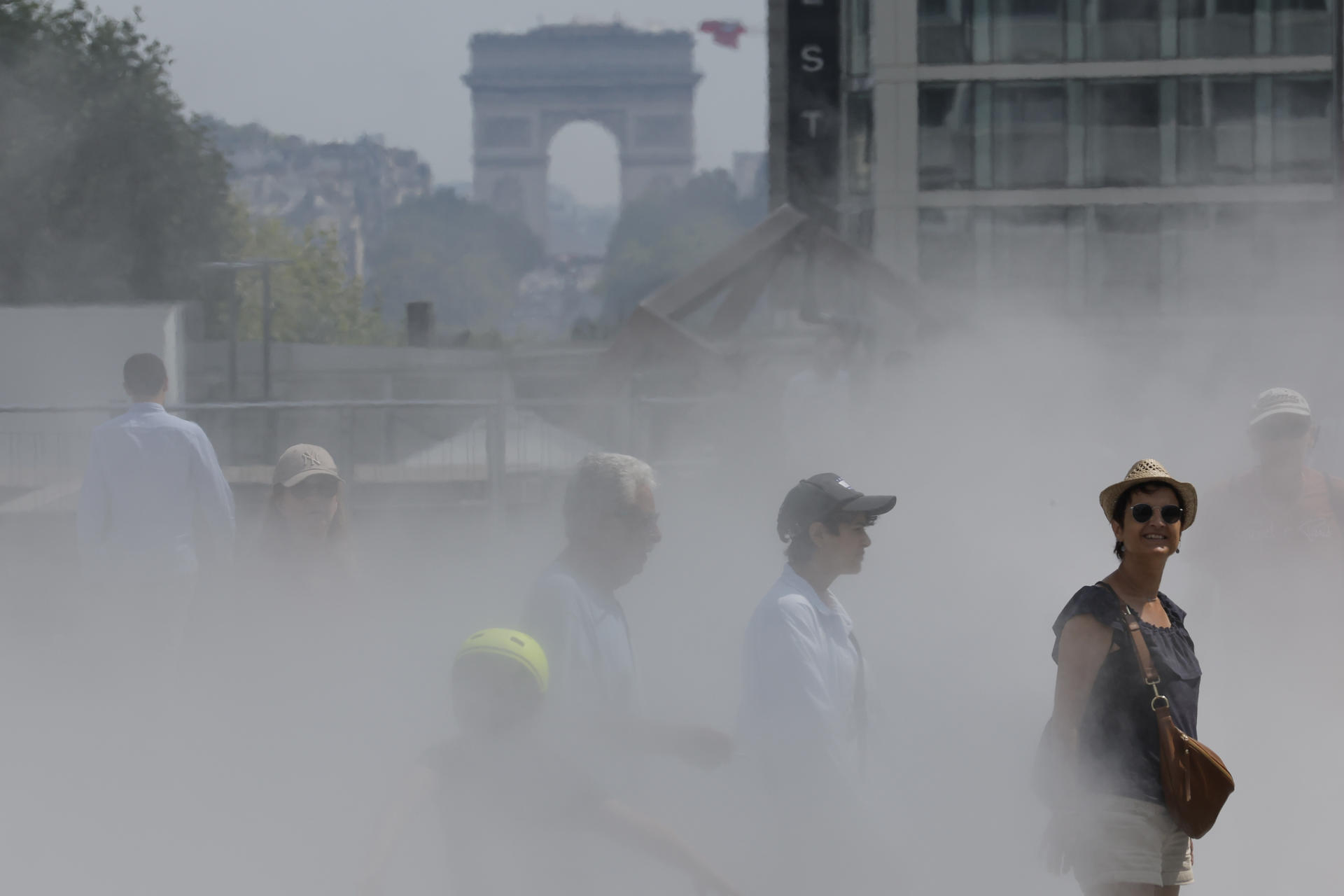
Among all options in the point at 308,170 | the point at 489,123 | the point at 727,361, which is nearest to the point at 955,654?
the point at 727,361

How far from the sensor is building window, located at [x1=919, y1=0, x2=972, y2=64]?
29719 millimetres

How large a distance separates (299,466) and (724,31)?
45.5 meters

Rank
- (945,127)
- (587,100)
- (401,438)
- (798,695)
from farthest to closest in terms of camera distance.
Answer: (587,100) → (945,127) → (401,438) → (798,695)

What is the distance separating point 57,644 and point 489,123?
147681mm

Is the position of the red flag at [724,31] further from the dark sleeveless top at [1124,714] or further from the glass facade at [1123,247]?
the dark sleeveless top at [1124,714]

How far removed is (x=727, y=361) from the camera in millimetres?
8953

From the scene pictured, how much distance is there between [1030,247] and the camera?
2997 cm

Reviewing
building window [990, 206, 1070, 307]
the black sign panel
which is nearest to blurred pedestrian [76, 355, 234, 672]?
the black sign panel

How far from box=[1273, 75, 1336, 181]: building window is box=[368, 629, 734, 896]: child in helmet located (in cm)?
2933

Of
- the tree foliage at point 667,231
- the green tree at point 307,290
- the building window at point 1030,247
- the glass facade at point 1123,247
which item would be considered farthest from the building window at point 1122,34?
the tree foliage at point 667,231

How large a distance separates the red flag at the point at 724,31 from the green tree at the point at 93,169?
14.0 meters

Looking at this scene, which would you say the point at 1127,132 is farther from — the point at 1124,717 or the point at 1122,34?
the point at 1124,717

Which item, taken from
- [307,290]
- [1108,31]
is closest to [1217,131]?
[1108,31]

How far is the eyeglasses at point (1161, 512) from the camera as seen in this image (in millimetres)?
3164
